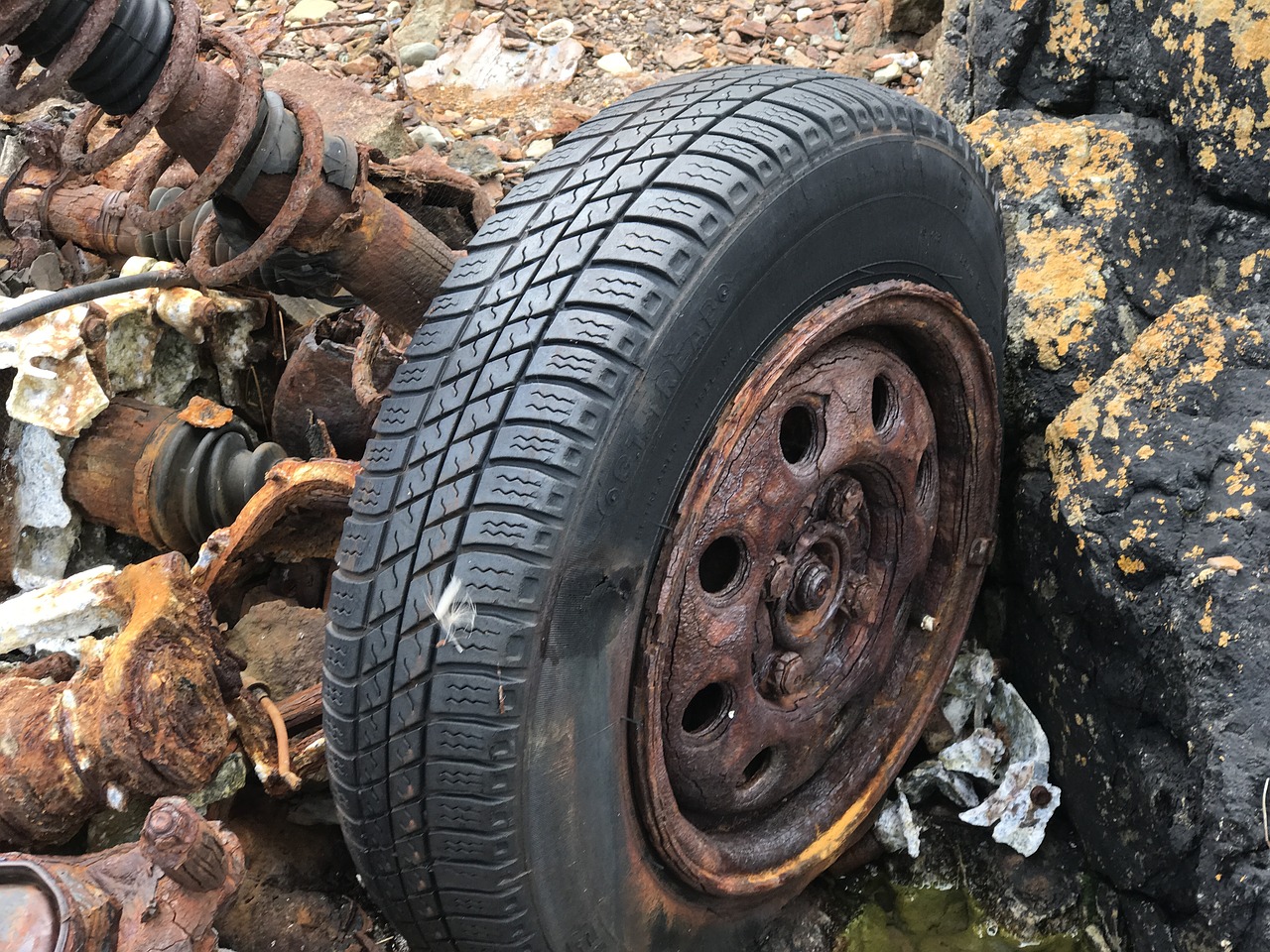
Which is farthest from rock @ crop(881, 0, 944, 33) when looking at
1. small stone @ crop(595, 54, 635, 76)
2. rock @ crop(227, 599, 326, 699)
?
Answer: rock @ crop(227, 599, 326, 699)

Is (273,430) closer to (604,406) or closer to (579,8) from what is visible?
(604,406)

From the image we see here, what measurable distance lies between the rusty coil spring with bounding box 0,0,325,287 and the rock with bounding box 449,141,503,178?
2426 millimetres

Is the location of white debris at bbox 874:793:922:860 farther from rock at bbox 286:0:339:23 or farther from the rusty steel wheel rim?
rock at bbox 286:0:339:23

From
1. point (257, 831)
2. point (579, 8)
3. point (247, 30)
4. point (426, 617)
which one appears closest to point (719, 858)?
point (426, 617)

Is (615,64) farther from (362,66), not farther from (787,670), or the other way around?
(787,670)

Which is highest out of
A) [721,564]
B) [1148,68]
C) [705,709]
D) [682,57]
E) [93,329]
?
[1148,68]

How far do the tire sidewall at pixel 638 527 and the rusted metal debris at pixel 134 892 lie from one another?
513 millimetres

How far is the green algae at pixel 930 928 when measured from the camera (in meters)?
2.28

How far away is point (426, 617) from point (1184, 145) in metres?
2.25

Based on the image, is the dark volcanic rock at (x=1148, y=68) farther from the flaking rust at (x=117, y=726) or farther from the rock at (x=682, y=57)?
the flaking rust at (x=117, y=726)

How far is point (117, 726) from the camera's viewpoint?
6.25ft

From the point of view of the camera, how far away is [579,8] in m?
5.61

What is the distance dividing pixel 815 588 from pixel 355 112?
10.5 feet

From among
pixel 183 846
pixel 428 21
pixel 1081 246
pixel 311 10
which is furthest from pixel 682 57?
pixel 183 846
